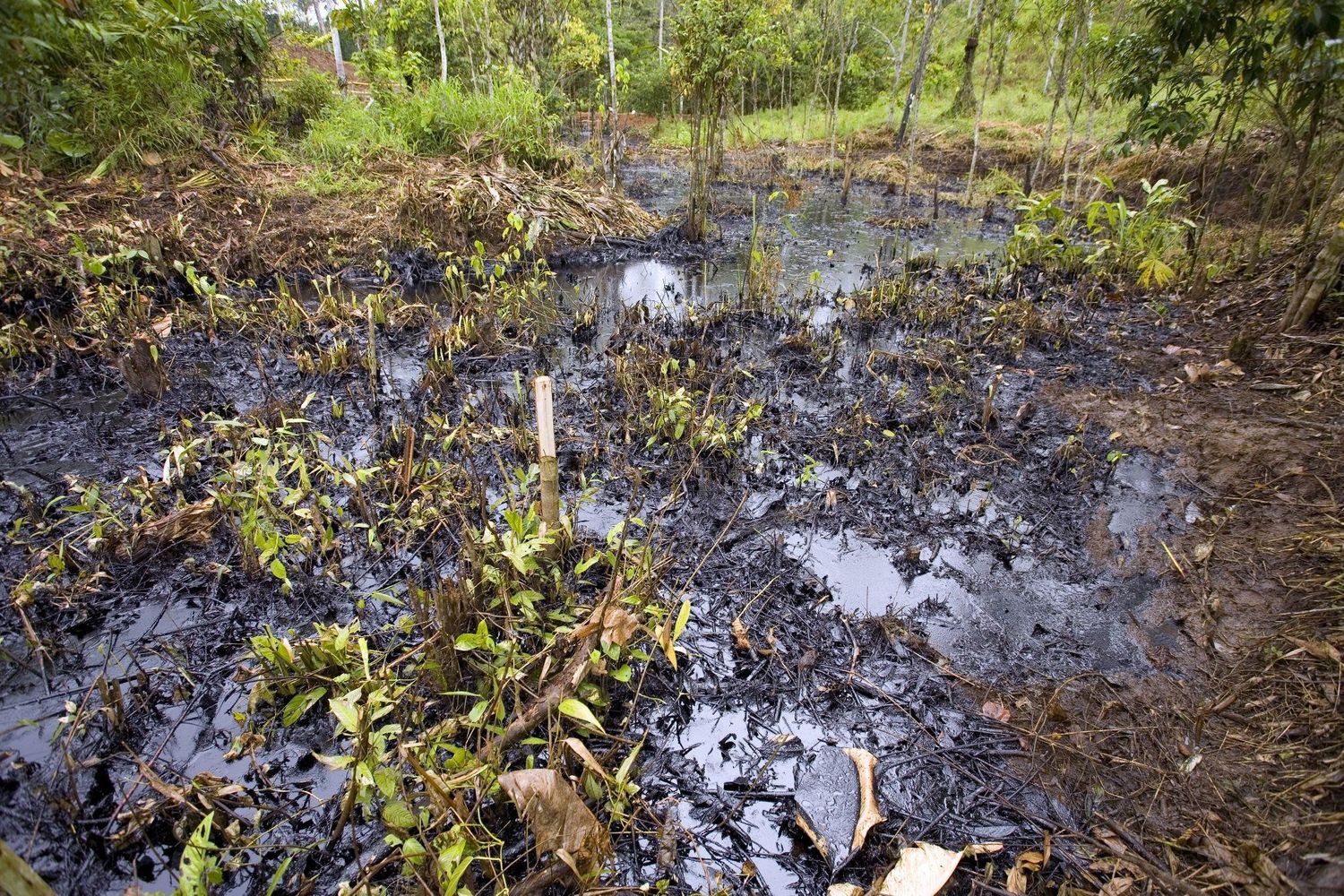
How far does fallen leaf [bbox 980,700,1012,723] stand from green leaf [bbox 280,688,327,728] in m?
2.52

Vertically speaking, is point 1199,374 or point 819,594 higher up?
point 1199,374

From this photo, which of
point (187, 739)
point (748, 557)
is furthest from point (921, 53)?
point (187, 739)

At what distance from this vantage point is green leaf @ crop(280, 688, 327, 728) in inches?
84.9

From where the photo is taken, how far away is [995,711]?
2406mm

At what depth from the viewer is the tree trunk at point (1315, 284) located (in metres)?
4.40

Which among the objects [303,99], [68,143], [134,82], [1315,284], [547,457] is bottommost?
[547,457]

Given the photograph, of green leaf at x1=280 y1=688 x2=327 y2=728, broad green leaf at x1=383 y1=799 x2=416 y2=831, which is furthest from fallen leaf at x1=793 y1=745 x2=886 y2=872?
green leaf at x1=280 y1=688 x2=327 y2=728

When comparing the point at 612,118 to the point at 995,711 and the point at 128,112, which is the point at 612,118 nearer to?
the point at 128,112

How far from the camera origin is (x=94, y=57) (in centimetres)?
674

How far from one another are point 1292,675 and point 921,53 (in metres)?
12.9

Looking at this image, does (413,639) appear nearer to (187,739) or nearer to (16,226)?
(187,739)

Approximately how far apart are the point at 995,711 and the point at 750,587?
1140mm

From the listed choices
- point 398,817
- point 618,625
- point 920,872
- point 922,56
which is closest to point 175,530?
point 398,817

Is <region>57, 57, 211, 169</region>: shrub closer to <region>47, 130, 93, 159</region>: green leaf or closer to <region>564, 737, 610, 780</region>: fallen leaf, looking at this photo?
<region>47, 130, 93, 159</region>: green leaf
